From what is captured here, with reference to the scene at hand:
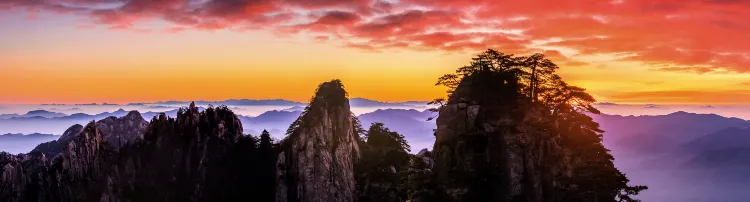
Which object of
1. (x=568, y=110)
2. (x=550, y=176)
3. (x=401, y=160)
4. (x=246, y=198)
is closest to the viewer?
(x=550, y=176)

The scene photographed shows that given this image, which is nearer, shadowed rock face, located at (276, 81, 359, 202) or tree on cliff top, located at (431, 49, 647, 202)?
tree on cliff top, located at (431, 49, 647, 202)

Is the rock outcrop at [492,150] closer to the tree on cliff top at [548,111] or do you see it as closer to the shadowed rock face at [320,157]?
the tree on cliff top at [548,111]

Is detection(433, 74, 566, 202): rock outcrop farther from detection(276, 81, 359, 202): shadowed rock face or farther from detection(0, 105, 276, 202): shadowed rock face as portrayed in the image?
detection(0, 105, 276, 202): shadowed rock face

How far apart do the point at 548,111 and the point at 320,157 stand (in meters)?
49.5

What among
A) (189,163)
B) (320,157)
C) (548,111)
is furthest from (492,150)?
(189,163)

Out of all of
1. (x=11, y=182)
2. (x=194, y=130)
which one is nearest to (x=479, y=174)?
(x=194, y=130)

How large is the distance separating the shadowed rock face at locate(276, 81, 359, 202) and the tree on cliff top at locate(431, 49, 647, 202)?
32700mm

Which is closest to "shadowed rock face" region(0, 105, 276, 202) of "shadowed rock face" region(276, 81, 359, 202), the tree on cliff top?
"shadowed rock face" region(276, 81, 359, 202)

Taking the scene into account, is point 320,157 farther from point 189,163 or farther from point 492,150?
point 492,150

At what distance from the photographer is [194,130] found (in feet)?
446

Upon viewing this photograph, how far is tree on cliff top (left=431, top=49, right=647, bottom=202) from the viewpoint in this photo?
80000mm

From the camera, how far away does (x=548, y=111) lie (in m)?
89.6

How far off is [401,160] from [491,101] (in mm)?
38516

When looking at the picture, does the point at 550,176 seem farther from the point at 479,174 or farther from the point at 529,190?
the point at 479,174
